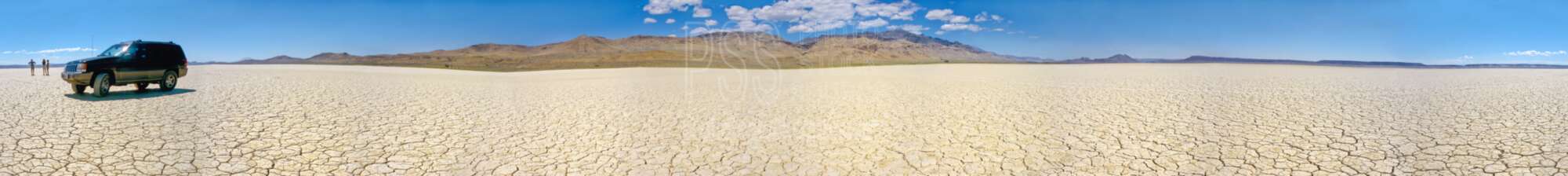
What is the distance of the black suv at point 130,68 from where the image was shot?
10.8 m

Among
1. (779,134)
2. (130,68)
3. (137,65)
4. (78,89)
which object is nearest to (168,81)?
(137,65)

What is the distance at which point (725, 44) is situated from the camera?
792cm

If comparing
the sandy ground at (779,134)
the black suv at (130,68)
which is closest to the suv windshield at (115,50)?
the black suv at (130,68)

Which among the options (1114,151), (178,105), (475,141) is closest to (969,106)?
(1114,151)

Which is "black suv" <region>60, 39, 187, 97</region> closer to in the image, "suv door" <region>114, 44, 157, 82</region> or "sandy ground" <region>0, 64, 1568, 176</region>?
"suv door" <region>114, 44, 157, 82</region>

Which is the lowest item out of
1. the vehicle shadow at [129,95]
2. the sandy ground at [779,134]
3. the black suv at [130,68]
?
the sandy ground at [779,134]

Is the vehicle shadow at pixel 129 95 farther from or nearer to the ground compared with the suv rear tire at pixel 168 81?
nearer to the ground

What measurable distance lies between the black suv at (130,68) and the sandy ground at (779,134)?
1.12 ft

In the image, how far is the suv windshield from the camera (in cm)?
1151

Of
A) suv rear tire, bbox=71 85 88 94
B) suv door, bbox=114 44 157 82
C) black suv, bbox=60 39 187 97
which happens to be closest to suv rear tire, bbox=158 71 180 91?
black suv, bbox=60 39 187 97

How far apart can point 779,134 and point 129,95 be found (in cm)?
1008

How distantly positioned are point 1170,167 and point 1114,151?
0.69m

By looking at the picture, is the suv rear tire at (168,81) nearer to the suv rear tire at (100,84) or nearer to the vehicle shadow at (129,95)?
the vehicle shadow at (129,95)

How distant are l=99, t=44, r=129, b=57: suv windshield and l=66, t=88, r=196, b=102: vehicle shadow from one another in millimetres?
556
